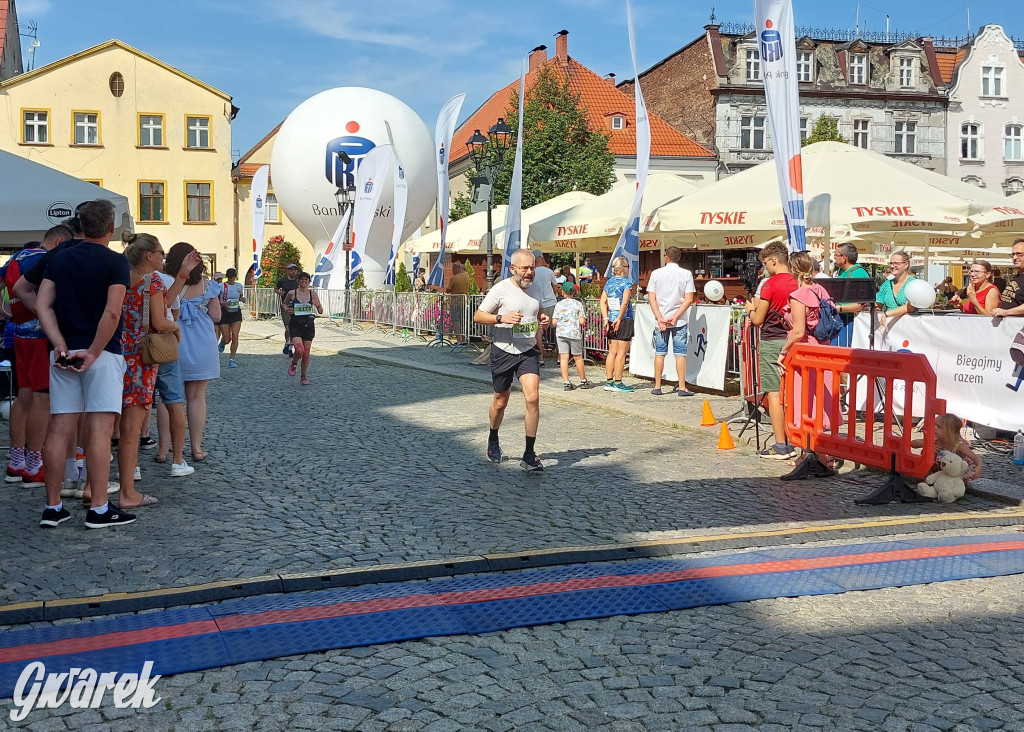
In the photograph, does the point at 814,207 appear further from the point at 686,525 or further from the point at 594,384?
the point at 686,525

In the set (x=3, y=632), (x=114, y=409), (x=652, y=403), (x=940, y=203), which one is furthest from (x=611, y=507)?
(x=940, y=203)

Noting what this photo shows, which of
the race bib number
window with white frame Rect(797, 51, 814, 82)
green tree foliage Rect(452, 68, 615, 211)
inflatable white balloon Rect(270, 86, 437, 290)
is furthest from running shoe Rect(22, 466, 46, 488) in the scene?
window with white frame Rect(797, 51, 814, 82)

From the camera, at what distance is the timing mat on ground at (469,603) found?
438 cm

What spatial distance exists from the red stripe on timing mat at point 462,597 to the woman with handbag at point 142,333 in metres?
2.55

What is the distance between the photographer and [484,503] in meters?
7.32

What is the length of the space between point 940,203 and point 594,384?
501cm

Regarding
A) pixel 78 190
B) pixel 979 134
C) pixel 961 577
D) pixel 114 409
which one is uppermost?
pixel 979 134

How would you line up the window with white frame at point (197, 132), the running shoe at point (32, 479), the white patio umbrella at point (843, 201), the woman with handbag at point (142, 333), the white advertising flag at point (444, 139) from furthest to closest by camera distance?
1. the window with white frame at point (197, 132)
2. the white advertising flag at point (444, 139)
3. the white patio umbrella at point (843, 201)
4. the running shoe at point (32, 479)
5. the woman with handbag at point (142, 333)

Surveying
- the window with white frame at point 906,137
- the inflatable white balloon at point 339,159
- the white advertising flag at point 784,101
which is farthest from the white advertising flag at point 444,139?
the window with white frame at point 906,137

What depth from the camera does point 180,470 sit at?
26.8ft

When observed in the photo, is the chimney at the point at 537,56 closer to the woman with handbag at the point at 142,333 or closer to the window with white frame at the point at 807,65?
the window with white frame at the point at 807,65

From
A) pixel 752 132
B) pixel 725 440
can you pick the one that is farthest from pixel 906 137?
pixel 725 440

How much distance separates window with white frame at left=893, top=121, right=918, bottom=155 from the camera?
5409 centimetres

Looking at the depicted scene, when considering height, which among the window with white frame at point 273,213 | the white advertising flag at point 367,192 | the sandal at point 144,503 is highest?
the window with white frame at point 273,213
